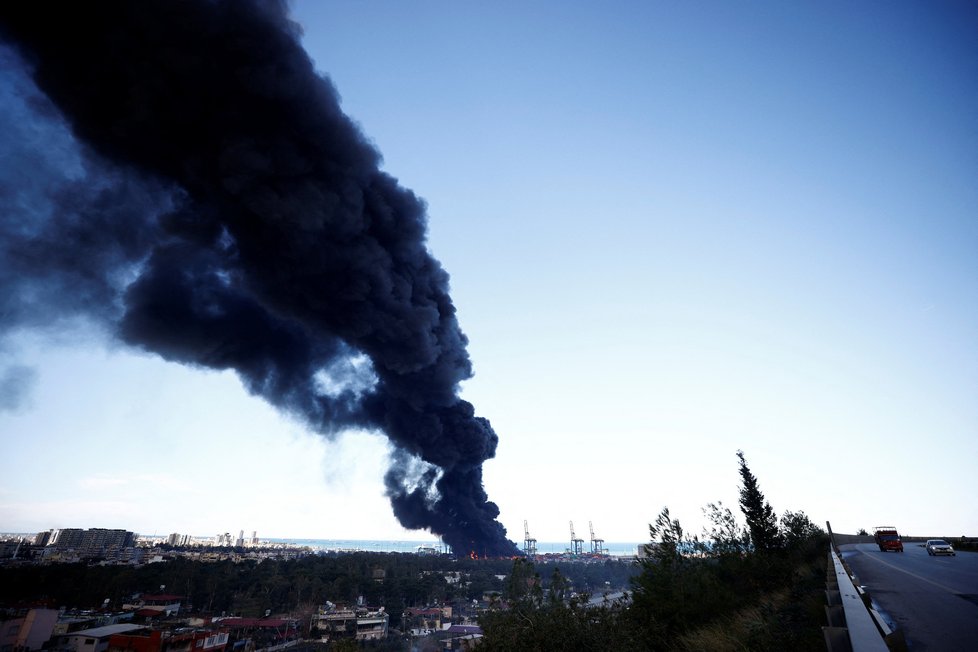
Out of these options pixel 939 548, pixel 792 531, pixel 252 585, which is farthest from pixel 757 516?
pixel 252 585

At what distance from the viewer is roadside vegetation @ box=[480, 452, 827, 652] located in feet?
22.6

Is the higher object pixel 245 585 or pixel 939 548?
pixel 939 548

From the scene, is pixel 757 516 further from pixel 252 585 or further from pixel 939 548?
pixel 252 585

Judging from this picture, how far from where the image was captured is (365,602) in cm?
5472

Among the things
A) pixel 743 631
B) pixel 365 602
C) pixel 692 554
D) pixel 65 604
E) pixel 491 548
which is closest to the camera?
pixel 743 631

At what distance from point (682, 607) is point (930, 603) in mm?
4632

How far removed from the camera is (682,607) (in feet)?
34.9

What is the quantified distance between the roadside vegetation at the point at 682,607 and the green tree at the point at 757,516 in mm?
1121

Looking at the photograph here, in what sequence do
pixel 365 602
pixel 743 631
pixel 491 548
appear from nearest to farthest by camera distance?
pixel 743 631
pixel 365 602
pixel 491 548

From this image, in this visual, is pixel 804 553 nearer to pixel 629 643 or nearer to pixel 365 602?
pixel 629 643

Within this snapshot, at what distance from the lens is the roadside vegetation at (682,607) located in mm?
6883

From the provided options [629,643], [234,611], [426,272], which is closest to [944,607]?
[629,643]

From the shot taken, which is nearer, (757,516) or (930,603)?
(930,603)

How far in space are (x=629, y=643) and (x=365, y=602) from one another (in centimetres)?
5782
